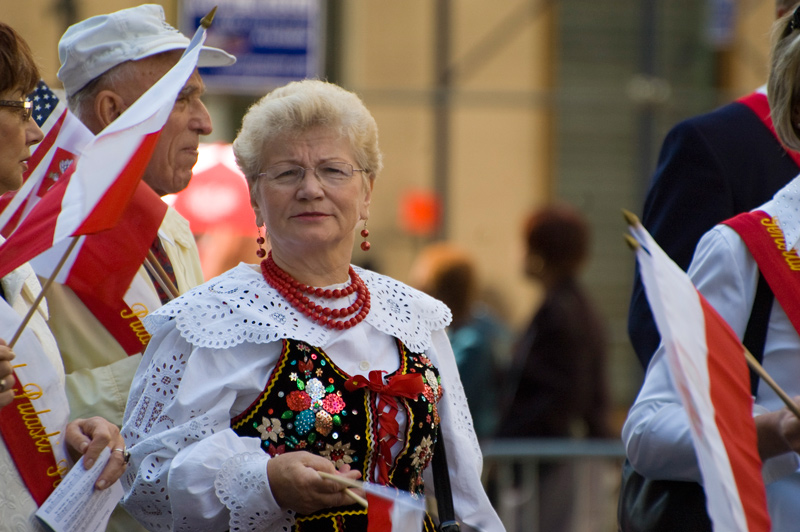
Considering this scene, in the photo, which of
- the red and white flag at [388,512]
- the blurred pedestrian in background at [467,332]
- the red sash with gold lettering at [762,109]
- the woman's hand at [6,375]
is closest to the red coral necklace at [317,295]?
the red and white flag at [388,512]

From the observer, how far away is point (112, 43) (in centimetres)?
319

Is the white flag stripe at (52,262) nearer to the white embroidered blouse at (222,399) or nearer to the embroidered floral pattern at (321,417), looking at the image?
the white embroidered blouse at (222,399)

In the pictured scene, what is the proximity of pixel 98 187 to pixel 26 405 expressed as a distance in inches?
22.4

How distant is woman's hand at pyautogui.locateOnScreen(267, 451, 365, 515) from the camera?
90.7 inches

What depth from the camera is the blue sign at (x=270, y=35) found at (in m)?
8.49

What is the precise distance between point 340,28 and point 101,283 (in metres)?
9.42

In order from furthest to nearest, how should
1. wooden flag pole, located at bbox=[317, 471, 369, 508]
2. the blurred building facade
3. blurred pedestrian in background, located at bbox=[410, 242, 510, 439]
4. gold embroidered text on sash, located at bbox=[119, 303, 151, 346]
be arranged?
the blurred building facade, blurred pedestrian in background, located at bbox=[410, 242, 510, 439], gold embroidered text on sash, located at bbox=[119, 303, 151, 346], wooden flag pole, located at bbox=[317, 471, 369, 508]

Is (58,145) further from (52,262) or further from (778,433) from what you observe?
(778,433)

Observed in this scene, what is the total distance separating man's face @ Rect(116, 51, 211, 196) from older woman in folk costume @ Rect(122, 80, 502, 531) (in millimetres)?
572

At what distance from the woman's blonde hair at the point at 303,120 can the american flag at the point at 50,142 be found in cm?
54

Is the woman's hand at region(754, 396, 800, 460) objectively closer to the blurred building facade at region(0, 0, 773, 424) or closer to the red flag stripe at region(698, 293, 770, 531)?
the red flag stripe at region(698, 293, 770, 531)

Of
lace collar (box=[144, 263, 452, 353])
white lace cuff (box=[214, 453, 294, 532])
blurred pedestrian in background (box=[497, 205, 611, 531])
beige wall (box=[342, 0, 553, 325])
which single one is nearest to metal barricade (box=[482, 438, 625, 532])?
blurred pedestrian in background (box=[497, 205, 611, 531])

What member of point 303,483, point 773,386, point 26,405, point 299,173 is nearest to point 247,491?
point 303,483

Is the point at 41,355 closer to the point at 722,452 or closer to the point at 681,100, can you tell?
the point at 722,452
